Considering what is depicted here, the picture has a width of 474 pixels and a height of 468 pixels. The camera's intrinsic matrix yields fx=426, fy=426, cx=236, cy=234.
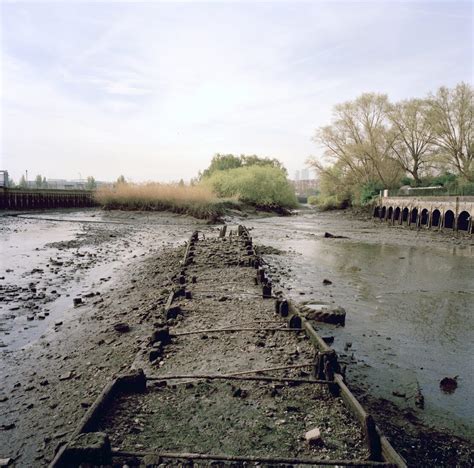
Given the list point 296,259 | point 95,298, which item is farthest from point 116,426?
point 296,259

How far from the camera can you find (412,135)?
43375 mm

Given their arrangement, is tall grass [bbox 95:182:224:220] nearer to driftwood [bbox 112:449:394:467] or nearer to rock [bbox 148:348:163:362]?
rock [bbox 148:348:163:362]

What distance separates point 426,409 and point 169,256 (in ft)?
34.2

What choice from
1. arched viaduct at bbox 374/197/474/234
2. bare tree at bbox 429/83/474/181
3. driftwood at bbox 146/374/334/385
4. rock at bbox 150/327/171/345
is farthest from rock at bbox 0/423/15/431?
bare tree at bbox 429/83/474/181

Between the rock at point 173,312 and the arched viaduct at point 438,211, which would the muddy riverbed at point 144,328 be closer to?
the rock at point 173,312

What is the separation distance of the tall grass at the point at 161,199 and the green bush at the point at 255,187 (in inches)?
362

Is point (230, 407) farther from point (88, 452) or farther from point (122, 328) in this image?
point (122, 328)

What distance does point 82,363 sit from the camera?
537cm

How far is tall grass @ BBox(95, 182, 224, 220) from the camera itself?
35312 millimetres

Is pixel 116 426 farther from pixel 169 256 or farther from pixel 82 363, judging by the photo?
pixel 169 256

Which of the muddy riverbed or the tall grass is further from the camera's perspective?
the tall grass

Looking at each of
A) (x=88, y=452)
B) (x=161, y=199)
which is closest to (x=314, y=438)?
(x=88, y=452)

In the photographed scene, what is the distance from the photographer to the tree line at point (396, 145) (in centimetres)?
3706

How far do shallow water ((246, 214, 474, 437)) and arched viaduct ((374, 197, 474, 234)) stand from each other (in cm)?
863
